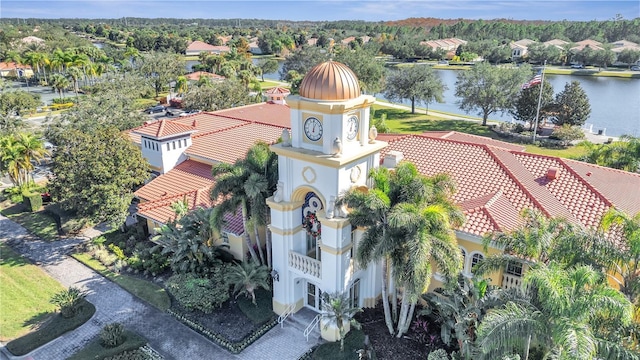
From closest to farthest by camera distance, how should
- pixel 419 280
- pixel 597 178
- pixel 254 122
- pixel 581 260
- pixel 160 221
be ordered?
pixel 581 260
pixel 419 280
pixel 597 178
pixel 160 221
pixel 254 122

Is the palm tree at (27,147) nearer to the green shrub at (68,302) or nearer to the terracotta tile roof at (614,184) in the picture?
the green shrub at (68,302)

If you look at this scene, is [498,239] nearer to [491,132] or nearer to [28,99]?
[491,132]

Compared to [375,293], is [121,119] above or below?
above

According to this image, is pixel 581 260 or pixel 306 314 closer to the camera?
pixel 581 260

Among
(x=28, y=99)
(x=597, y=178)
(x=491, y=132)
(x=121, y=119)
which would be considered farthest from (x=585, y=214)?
(x=28, y=99)

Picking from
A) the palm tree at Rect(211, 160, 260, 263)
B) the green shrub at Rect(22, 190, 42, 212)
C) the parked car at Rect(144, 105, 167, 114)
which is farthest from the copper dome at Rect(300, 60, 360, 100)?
the parked car at Rect(144, 105, 167, 114)

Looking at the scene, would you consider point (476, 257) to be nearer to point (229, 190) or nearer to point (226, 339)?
point (229, 190)

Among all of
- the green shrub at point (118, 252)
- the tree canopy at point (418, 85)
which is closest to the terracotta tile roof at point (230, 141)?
the green shrub at point (118, 252)
